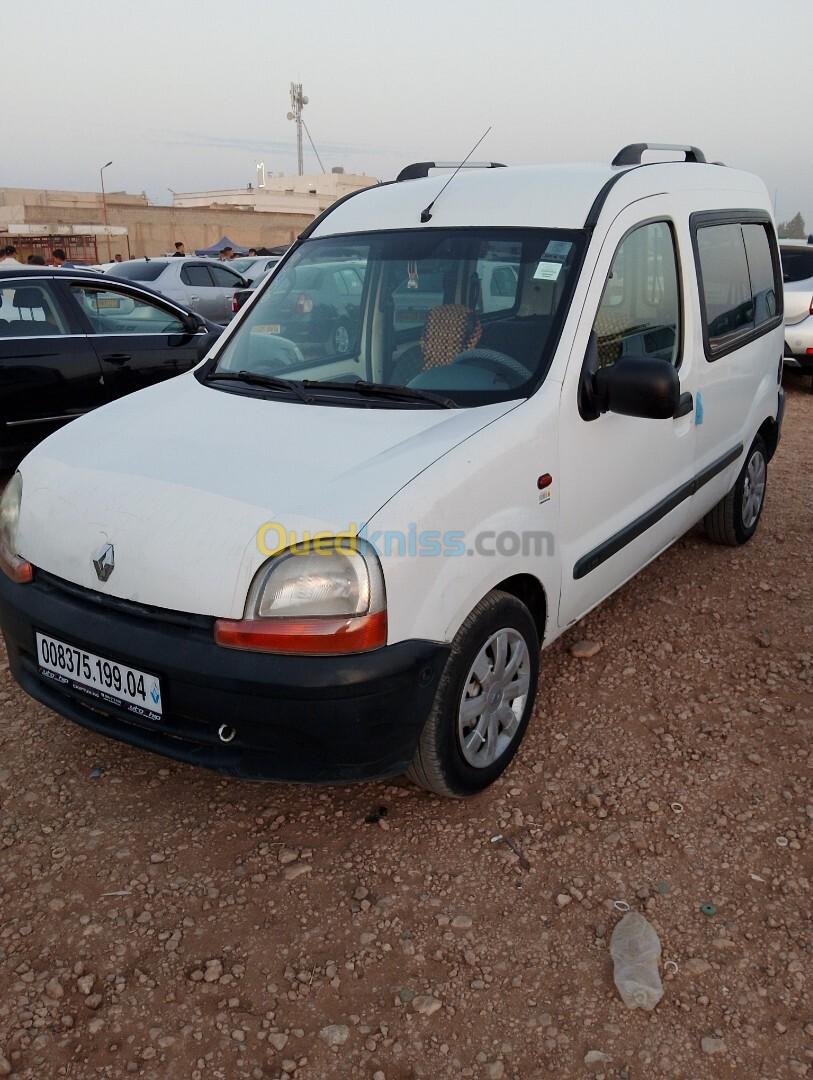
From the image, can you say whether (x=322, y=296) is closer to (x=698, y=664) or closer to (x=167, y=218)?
(x=698, y=664)

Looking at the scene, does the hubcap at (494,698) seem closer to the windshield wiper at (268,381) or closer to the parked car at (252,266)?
the windshield wiper at (268,381)

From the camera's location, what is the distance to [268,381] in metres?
3.25

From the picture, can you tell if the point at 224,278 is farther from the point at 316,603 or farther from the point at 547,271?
the point at 316,603

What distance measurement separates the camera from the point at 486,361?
3.00m

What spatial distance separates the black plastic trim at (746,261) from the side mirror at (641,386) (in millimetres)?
1167

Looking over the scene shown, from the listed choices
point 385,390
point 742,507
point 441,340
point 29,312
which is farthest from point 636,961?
point 29,312

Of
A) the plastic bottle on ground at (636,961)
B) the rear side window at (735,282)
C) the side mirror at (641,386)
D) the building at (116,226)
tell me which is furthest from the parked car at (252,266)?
the plastic bottle on ground at (636,961)

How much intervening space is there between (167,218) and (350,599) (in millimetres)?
43727

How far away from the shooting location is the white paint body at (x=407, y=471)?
235cm

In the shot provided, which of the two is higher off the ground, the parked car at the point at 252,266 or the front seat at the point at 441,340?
the parked car at the point at 252,266

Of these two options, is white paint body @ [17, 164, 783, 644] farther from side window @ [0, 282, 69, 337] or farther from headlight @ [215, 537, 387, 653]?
side window @ [0, 282, 69, 337]

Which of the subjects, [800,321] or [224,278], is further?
[224,278]

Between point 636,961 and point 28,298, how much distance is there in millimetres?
5639

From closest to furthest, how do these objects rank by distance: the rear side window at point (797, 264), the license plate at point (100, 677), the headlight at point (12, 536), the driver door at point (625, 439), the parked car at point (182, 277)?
the license plate at point (100, 677) → the headlight at point (12, 536) → the driver door at point (625, 439) → the rear side window at point (797, 264) → the parked car at point (182, 277)
